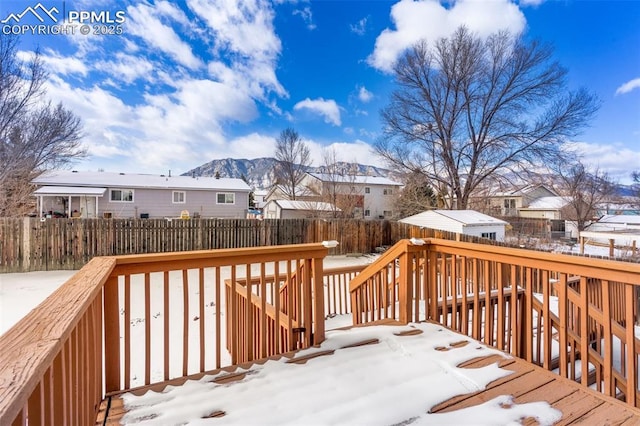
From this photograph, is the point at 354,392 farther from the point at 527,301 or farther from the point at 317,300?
the point at 527,301

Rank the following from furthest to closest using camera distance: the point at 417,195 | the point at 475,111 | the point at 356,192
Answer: the point at 356,192, the point at 417,195, the point at 475,111

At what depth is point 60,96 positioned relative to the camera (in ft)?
31.3

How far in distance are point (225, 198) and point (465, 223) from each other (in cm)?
1394

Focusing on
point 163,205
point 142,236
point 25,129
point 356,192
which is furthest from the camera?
point 356,192

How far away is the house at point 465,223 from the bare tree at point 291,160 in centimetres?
1556

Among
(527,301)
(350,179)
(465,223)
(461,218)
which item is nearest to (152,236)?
(527,301)

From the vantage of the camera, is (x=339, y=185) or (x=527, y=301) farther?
(x=339, y=185)

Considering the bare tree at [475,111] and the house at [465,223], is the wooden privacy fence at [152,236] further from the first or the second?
the bare tree at [475,111]

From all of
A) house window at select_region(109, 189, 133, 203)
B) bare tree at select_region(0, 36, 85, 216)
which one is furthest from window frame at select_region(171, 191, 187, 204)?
bare tree at select_region(0, 36, 85, 216)

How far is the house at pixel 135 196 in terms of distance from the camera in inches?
618

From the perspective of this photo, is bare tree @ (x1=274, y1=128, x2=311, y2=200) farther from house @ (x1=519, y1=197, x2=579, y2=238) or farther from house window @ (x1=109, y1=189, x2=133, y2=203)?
house @ (x1=519, y1=197, x2=579, y2=238)

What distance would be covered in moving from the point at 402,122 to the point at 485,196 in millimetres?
6723

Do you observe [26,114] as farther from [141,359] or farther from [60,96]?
[141,359]

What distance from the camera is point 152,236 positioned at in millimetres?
8953
